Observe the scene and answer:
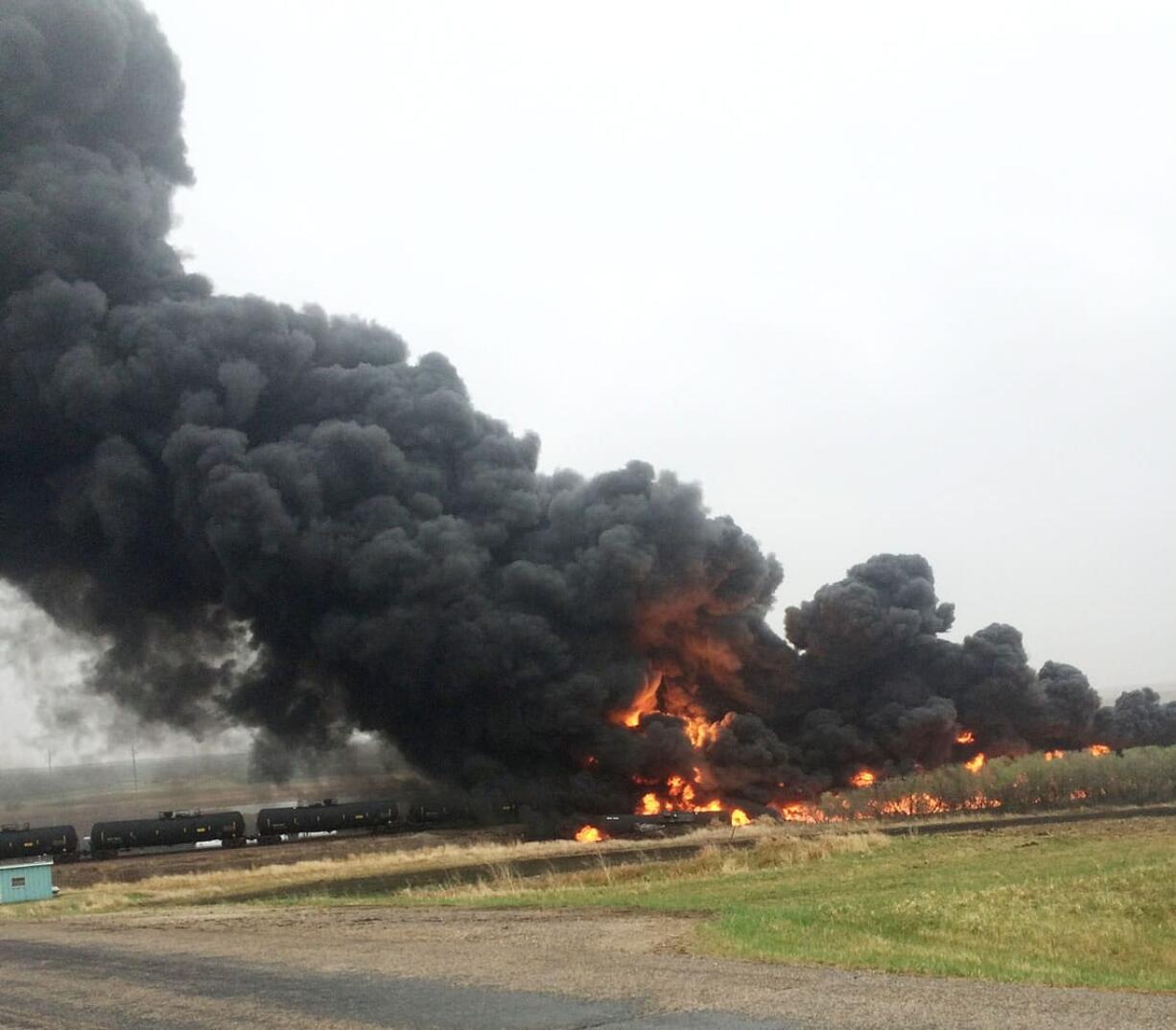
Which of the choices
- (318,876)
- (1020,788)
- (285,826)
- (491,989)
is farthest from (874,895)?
(285,826)

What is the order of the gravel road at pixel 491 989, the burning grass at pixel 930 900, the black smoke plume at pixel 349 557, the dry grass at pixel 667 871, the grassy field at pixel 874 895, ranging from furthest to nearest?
the black smoke plume at pixel 349 557 < the dry grass at pixel 667 871 < the grassy field at pixel 874 895 < the burning grass at pixel 930 900 < the gravel road at pixel 491 989

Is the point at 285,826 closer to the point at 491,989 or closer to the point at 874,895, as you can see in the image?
the point at 874,895

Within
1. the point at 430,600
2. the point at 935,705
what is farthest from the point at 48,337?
the point at 935,705

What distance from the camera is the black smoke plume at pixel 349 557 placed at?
5791 centimetres

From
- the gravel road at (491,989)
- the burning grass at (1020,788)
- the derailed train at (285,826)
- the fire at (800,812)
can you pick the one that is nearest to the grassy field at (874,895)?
the gravel road at (491,989)

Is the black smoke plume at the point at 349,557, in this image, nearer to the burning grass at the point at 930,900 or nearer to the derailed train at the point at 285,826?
the derailed train at the point at 285,826

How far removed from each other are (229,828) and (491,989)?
51.7m

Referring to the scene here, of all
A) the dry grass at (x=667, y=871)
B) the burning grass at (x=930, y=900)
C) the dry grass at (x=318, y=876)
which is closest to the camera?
the burning grass at (x=930, y=900)

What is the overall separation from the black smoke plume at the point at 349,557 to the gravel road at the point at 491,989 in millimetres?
36229

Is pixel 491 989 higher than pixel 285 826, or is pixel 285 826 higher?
pixel 285 826

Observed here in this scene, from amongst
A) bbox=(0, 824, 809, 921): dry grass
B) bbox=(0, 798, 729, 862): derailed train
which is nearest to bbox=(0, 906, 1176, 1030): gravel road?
bbox=(0, 824, 809, 921): dry grass

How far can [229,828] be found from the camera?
2485 inches

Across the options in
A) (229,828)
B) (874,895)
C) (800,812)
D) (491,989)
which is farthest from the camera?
(229,828)

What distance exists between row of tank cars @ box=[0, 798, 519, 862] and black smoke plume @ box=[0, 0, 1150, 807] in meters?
3.27
